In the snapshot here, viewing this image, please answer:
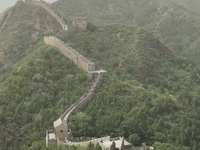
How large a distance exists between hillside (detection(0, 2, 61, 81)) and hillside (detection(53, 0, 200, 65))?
2020 centimetres

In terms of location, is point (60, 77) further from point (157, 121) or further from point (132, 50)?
point (132, 50)

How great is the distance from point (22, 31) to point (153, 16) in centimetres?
6396

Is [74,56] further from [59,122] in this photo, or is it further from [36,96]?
[59,122]

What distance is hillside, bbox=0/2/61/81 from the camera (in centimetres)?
10281

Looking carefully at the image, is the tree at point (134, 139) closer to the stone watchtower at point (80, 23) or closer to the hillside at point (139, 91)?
the hillside at point (139, 91)

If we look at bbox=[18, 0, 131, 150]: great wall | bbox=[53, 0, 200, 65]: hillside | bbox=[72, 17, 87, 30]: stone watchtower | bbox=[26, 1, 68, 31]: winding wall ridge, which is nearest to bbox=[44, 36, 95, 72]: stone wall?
bbox=[18, 0, 131, 150]: great wall

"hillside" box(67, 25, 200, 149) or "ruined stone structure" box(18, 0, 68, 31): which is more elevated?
"ruined stone structure" box(18, 0, 68, 31)

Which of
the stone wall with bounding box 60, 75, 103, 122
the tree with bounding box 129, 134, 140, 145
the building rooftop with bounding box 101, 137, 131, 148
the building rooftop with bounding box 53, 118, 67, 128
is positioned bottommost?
the tree with bounding box 129, 134, 140, 145

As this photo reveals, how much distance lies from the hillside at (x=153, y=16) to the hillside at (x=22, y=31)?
20.2 meters

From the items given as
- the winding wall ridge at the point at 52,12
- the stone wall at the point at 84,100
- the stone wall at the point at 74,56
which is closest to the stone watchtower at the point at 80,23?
the winding wall ridge at the point at 52,12

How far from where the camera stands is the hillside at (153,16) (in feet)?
472

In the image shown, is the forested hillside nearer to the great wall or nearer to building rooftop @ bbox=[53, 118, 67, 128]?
the great wall

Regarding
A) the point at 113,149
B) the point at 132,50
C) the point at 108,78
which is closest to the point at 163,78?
the point at 132,50

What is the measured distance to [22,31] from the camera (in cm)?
10925
